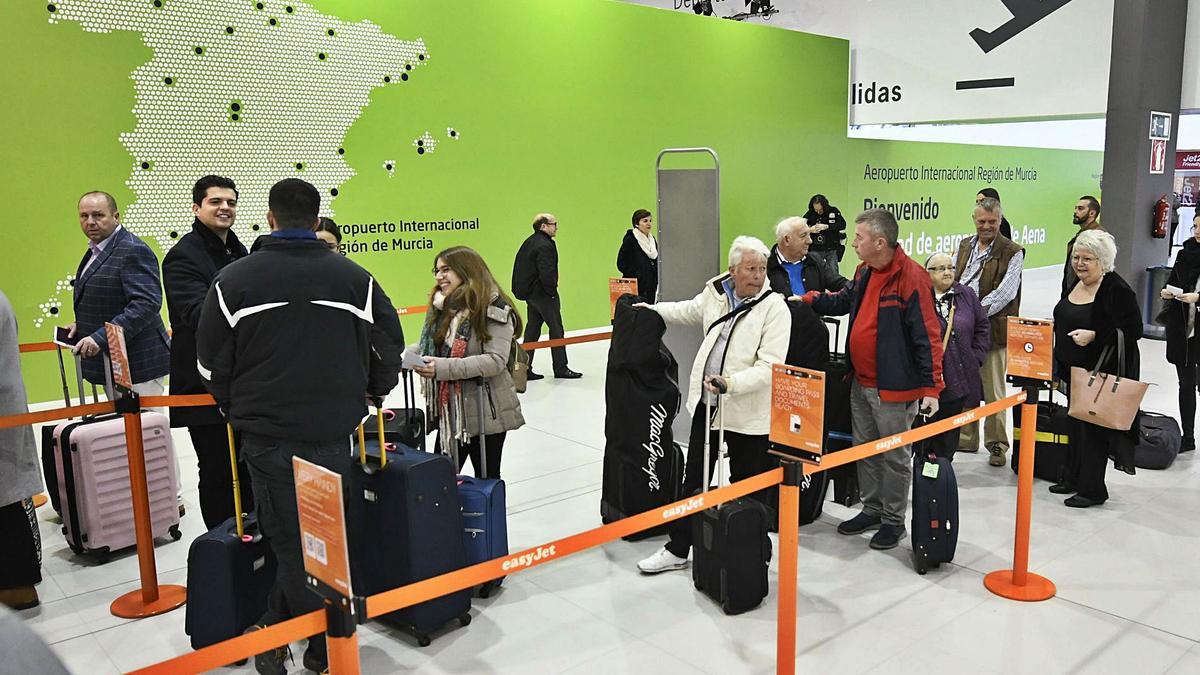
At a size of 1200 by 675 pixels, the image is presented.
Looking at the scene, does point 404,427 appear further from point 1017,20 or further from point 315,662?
point 1017,20

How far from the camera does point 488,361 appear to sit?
12.4 ft

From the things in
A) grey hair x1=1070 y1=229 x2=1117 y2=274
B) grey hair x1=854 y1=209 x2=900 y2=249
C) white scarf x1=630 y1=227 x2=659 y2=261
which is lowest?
white scarf x1=630 y1=227 x2=659 y2=261

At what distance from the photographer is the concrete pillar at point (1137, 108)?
9.25 m

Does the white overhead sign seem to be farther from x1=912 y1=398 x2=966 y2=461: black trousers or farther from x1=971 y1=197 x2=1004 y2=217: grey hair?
x1=912 y1=398 x2=966 y2=461: black trousers

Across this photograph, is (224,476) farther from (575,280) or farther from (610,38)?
(610,38)

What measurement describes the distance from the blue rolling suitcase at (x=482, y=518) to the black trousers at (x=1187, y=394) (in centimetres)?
434

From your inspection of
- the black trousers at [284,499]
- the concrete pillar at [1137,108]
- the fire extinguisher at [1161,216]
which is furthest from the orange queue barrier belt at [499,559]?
the fire extinguisher at [1161,216]

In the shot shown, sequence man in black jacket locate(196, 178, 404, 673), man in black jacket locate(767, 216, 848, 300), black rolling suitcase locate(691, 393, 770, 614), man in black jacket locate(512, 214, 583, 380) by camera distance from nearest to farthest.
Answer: man in black jacket locate(196, 178, 404, 673), black rolling suitcase locate(691, 393, 770, 614), man in black jacket locate(767, 216, 848, 300), man in black jacket locate(512, 214, 583, 380)

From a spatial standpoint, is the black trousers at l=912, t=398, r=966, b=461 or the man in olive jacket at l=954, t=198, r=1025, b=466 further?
the man in olive jacket at l=954, t=198, r=1025, b=466

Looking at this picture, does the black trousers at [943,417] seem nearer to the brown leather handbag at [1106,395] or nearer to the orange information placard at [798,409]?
the brown leather handbag at [1106,395]

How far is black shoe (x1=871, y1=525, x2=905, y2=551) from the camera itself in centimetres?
425

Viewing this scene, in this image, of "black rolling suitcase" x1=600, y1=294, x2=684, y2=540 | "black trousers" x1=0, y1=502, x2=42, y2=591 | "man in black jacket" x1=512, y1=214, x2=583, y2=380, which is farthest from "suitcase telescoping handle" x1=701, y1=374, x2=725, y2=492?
"man in black jacket" x1=512, y1=214, x2=583, y2=380

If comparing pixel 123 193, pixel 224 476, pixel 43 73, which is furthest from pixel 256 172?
pixel 224 476

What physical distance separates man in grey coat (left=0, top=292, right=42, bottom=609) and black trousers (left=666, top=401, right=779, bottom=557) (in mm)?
2624
